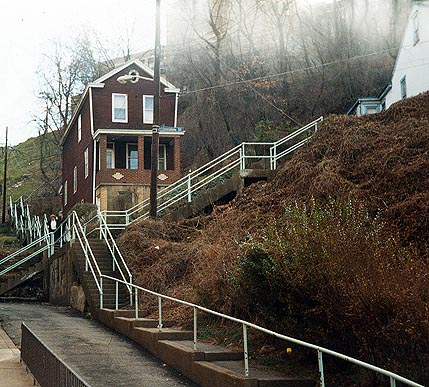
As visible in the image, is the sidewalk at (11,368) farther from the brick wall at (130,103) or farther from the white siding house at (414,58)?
the brick wall at (130,103)

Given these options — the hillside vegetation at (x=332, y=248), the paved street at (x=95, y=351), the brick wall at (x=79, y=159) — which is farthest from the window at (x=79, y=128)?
the paved street at (x=95, y=351)

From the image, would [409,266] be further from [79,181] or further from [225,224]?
[79,181]

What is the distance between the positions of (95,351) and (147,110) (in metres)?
27.2

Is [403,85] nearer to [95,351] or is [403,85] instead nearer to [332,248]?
[95,351]

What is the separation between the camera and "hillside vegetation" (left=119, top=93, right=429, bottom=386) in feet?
29.7

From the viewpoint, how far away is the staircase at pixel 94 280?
61.8ft

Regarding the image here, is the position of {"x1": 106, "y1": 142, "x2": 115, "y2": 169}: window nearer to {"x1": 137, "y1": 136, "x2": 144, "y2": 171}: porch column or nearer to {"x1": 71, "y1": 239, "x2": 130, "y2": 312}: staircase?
{"x1": 137, "y1": 136, "x2": 144, "y2": 171}: porch column

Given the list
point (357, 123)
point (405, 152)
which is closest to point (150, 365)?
point (405, 152)

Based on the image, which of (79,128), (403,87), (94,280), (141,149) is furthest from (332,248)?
(79,128)

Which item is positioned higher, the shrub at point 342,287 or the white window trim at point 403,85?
the white window trim at point 403,85

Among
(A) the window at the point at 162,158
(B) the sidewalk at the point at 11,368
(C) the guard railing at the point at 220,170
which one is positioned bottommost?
(B) the sidewalk at the point at 11,368

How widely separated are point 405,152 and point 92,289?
29.3 feet

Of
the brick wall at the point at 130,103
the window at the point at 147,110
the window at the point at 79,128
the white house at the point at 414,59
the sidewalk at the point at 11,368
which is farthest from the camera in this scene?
the window at the point at 79,128

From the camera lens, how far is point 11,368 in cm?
1280
